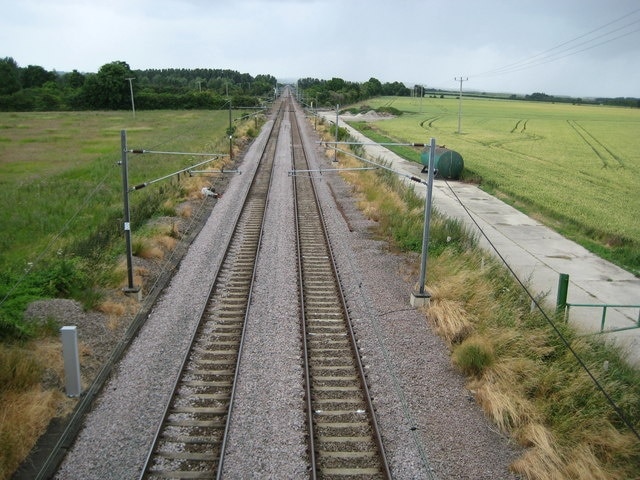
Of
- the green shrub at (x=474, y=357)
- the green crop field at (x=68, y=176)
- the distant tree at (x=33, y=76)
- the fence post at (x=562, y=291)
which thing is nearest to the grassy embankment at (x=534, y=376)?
the green shrub at (x=474, y=357)

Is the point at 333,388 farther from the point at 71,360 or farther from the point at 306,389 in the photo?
the point at 71,360

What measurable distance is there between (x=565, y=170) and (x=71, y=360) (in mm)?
44670

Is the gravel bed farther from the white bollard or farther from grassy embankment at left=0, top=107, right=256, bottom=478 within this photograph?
grassy embankment at left=0, top=107, right=256, bottom=478

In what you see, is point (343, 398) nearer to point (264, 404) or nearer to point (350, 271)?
point (264, 404)

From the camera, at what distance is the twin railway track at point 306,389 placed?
330 inches

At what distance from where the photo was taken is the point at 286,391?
10.3 meters

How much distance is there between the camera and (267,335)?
1255 centimetres

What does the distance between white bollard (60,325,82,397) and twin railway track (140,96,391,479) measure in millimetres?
1790

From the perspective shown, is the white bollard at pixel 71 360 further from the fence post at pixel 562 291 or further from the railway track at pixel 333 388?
the fence post at pixel 562 291

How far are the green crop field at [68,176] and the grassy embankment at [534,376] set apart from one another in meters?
9.38

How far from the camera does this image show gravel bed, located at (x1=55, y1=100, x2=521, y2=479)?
8430 mm

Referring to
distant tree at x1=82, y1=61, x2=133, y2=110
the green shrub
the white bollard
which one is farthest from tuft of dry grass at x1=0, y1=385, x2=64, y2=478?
distant tree at x1=82, y1=61, x2=133, y2=110

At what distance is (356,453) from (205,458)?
7.68ft

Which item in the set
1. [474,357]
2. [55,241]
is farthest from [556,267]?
[55,241]
